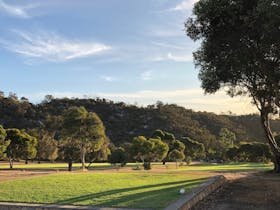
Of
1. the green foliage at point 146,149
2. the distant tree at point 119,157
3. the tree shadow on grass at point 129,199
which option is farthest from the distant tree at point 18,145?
the tree shadow on grass at point 129,199

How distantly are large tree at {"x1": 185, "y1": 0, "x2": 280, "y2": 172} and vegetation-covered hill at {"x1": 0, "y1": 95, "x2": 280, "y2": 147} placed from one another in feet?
189

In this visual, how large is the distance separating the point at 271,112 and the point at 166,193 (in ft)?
41.0

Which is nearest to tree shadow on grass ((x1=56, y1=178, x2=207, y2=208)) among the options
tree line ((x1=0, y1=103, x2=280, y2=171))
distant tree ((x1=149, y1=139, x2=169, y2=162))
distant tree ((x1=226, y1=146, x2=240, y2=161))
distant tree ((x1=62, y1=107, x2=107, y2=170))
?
distant tree ((x1=62, y1=107, x2=107, y2=170))

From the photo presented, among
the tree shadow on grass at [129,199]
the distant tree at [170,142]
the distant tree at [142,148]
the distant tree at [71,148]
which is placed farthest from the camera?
the distant tree at [170,142]

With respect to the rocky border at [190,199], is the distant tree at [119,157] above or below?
above

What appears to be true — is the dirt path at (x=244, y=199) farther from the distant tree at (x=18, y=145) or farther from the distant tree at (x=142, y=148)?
the distant tree at (x=18, y=145)

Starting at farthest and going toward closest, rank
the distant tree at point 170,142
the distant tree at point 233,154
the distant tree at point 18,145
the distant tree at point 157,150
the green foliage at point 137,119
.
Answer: the green foliage at point 137,119
the distant tree at point 233,154
the distant tree at point 170,142
the distant tree at point 157,150
the distant tree at point 18,145

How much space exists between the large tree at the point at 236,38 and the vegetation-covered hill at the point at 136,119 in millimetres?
57662

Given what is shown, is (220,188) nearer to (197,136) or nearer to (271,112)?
(271,112)

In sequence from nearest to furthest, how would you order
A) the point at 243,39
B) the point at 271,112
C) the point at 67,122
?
the point at 243,39, the point at 271,112, the point at 67,122

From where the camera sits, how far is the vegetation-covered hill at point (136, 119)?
82.9 m

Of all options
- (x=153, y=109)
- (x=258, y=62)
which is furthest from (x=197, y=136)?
(x=258, y=62)

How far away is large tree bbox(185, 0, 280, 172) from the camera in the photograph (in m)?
13.3

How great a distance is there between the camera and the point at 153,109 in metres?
101
